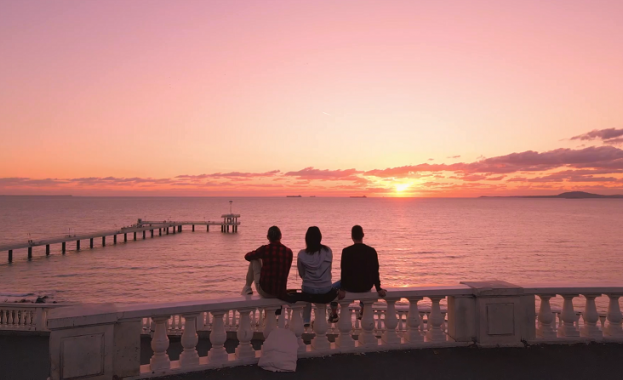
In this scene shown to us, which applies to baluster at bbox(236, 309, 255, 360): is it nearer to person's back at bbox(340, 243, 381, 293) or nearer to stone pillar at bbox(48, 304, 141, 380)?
stone pillar at bbox(48, 304, 141, 380)

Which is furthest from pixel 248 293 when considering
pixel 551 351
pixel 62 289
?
pixel 62 289

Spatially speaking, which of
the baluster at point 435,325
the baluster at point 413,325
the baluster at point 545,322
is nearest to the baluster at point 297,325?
the baluster at point 413,325

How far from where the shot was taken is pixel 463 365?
567cm

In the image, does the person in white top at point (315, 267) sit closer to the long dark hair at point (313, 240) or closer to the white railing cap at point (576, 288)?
the long dark hair at point (313, 240)

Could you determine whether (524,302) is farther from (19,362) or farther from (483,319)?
(19,362)

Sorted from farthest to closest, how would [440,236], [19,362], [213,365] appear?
[440,236] → [19,362] → [213,365]

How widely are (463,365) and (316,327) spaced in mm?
1985

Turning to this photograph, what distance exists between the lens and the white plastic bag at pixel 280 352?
5410 millimetres

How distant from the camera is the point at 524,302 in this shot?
6297 millimetres

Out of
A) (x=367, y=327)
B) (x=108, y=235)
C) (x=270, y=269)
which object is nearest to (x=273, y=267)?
(x=270, y=269)

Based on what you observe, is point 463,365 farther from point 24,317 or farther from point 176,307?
point 24,317

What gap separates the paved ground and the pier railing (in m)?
0.16

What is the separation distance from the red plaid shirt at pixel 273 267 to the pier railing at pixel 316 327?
0.59 ft

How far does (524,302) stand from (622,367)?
1334mm
